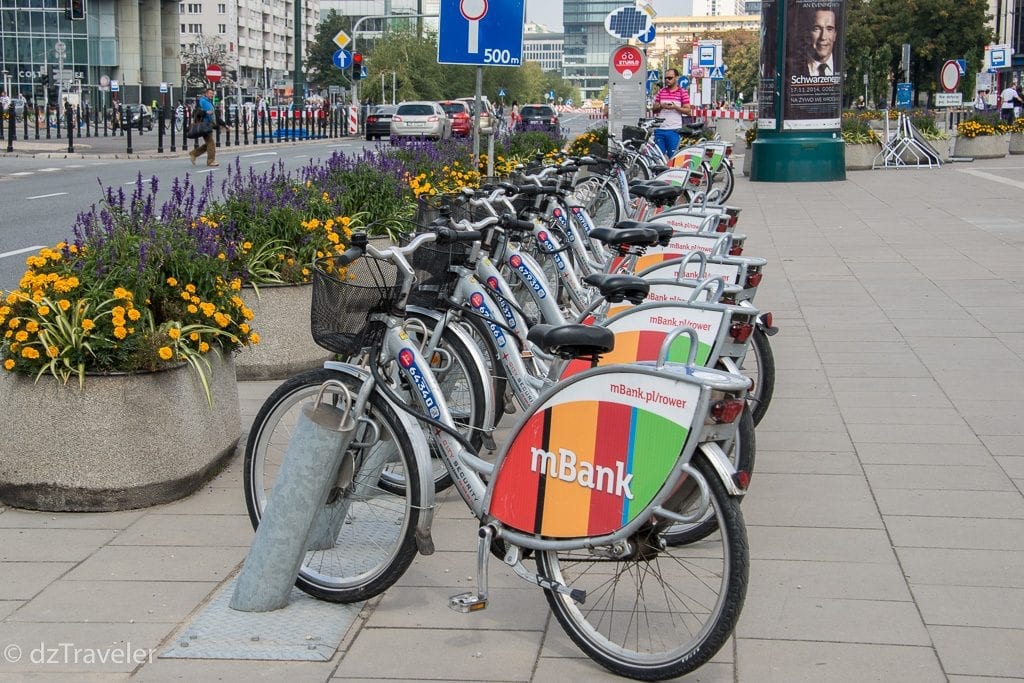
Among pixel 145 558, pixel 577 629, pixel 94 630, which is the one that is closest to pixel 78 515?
pixel 145 558

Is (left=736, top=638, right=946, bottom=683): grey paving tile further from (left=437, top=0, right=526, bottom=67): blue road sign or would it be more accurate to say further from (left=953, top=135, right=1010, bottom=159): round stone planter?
(left=953, top=135, right=1010, bottom=159): round stone planter

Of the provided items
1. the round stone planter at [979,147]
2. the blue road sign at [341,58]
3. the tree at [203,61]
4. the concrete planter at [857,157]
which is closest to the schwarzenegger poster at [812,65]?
the concrete planter at [857,157]

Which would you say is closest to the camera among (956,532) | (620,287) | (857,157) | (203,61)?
(620,287)

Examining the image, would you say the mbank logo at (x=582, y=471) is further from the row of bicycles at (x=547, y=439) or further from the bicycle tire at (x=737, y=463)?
the bicycle tire at (x=737, y=463)

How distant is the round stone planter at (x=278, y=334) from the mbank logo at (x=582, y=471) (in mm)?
4232

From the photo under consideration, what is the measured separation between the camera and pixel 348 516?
16.0 ft

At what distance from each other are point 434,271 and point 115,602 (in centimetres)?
171

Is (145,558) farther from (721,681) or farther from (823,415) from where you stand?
(823,415)

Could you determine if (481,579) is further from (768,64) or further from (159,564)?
(768,64)

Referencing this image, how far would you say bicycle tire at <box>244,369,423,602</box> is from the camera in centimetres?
→ 441

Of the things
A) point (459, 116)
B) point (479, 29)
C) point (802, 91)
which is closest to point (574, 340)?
point (479, 29)

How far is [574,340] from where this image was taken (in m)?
3.99

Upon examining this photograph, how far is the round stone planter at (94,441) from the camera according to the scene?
550 centimetres

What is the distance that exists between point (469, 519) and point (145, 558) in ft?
4.04
